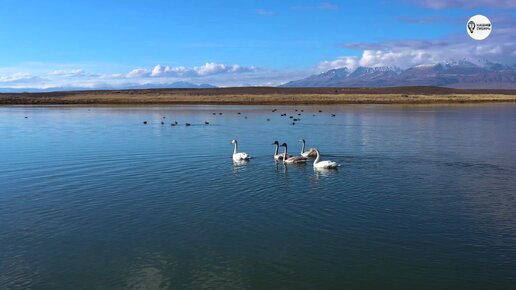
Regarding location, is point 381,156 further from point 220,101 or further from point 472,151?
point 220,101

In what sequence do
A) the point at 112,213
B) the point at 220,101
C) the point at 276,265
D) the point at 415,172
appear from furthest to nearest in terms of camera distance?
1. the point at 220,101
2. the point at 415,172
3. the point at 112,213
4. the point at 276,265

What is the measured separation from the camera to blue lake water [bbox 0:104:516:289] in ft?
34.2

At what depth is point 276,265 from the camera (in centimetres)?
1088

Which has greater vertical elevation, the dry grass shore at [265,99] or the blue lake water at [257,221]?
the dry grass shore at [265,99]

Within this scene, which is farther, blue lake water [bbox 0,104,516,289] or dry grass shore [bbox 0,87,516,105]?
dry grass shore [bbox 0,87,516,105]

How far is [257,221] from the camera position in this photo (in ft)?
45.9

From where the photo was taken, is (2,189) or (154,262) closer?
(154,262)

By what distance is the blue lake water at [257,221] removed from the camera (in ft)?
34.2

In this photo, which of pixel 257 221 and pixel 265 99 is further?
pixel 265 99

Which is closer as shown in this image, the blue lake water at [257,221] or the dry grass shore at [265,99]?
the blue lake water at [257,221]

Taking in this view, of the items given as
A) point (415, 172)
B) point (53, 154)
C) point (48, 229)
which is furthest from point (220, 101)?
point (48, 229)

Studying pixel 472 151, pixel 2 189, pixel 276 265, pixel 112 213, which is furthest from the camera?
pixel 472 151

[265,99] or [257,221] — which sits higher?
[265,99]

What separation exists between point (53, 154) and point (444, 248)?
859 inches
